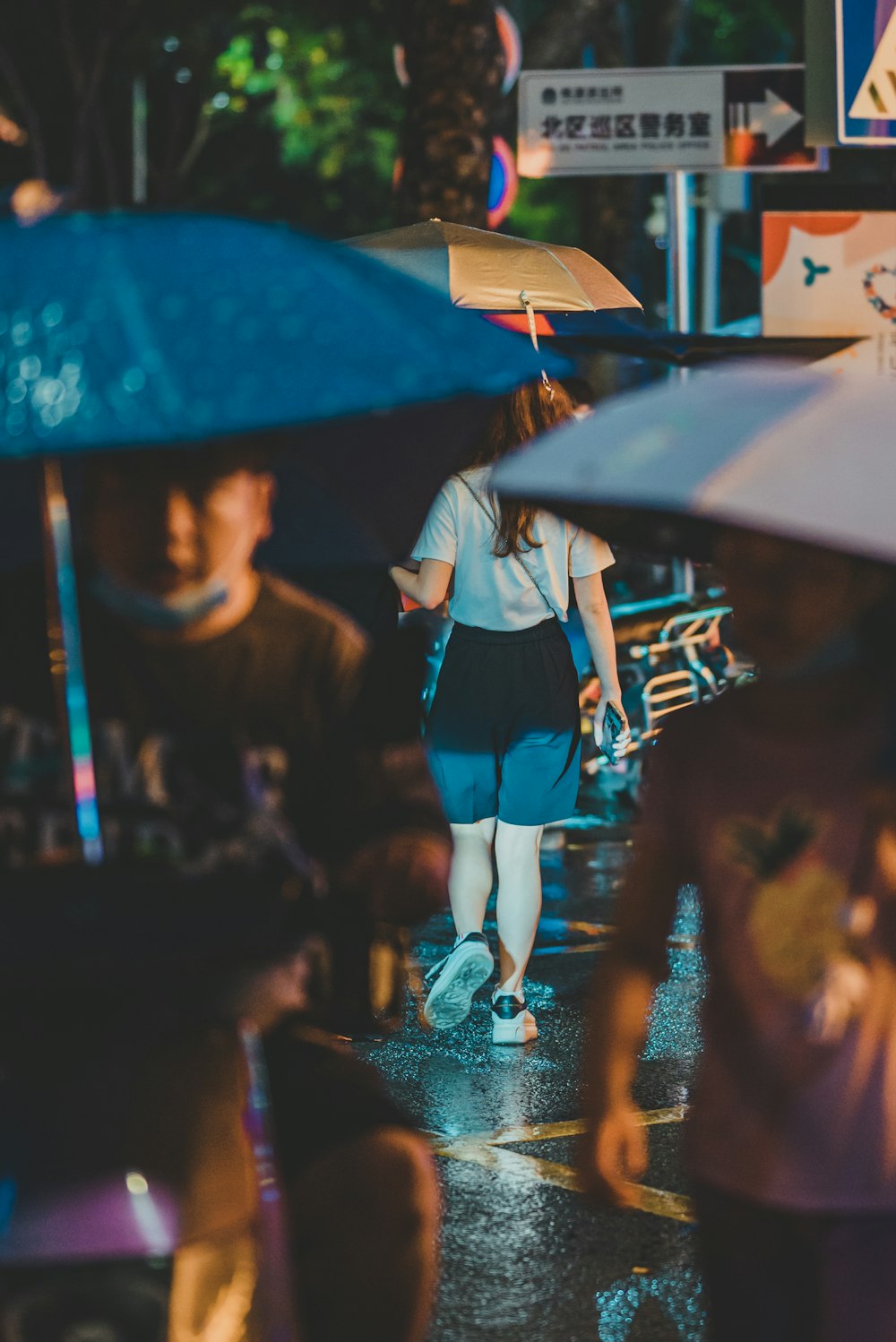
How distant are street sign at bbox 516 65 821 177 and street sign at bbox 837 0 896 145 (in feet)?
5.61

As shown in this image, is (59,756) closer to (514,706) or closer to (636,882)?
(636,882)

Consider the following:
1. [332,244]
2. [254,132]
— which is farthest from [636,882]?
[254,132]

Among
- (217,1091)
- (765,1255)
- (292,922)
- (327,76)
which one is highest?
(327,76)

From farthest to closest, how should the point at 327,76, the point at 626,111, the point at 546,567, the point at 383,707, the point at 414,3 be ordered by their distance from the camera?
the point at 327,76
the point at 414,3
the point at 626,111
the point at 546,567
the point at 383,707

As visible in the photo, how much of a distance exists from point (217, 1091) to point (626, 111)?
9.25m

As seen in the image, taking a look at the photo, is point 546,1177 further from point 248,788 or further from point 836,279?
point 836,279

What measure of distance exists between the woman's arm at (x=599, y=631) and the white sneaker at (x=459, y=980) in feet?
3.10

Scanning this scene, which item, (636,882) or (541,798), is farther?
(541,798)

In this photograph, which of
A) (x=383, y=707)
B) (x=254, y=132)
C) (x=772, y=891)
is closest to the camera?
(x=772, y=891)

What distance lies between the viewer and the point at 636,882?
272cm

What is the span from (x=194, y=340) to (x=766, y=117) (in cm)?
931

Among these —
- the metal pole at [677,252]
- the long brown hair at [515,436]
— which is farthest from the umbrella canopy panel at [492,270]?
the metal pole at [677,252]

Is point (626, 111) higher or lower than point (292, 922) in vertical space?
higher

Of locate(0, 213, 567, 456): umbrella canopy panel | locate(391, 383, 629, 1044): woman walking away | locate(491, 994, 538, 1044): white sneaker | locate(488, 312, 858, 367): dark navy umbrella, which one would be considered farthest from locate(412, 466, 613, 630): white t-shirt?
locate(0, 213, 567, 456): umbrella canopy panel
